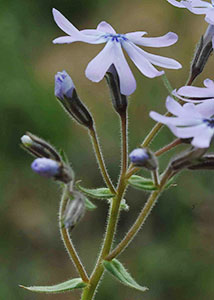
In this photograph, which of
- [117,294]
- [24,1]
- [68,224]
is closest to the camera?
[68,224]

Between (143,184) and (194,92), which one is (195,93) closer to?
(194,92)

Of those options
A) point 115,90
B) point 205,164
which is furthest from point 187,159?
point 115,90

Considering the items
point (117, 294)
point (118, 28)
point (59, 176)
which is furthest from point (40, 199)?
point (59, 176)

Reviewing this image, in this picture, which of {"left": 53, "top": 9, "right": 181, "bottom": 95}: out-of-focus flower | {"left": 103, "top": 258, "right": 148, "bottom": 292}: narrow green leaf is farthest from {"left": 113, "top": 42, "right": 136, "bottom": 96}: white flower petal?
{"left": 103, "top": 258, "right": 148, "bottom": 292}: narrow green leaf

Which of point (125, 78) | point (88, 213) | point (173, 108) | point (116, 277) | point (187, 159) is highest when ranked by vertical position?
point (125, 78)

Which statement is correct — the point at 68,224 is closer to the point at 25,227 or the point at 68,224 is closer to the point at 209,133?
the point at 209,133

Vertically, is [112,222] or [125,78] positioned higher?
[125,78]
